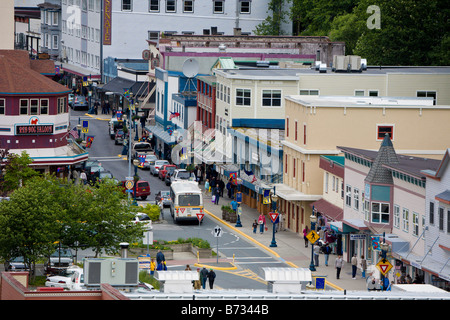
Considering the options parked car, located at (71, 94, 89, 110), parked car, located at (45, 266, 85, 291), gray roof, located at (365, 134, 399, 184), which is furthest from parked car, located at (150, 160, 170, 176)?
parked car, located at (71, 94, 89, 110)

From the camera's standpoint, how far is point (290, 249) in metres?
72.0

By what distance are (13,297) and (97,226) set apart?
31.0m

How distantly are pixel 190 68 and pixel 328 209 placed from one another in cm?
4057

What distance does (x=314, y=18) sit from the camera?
158m

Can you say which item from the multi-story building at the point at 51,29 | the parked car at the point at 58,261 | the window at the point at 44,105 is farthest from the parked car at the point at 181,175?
the multi-story building at the point at 51,29

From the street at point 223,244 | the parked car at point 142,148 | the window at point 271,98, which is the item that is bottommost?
the street at point 223,244

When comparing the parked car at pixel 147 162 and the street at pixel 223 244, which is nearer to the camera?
the street at pixel 223 244

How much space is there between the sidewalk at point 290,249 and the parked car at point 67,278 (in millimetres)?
13323

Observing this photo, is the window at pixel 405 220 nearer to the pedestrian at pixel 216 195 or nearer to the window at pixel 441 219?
the window at pixel 441 219

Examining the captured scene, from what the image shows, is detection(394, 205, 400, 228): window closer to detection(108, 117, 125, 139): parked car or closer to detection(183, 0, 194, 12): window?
detection(108, 117, 125, 139): parked car

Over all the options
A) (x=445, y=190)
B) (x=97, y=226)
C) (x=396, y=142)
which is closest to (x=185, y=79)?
(x=396, y=142)

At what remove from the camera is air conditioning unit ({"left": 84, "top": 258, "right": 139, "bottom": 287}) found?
33.6m

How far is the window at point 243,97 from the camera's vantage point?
96.2 metres

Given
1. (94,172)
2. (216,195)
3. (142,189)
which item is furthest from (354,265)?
(94,172)
